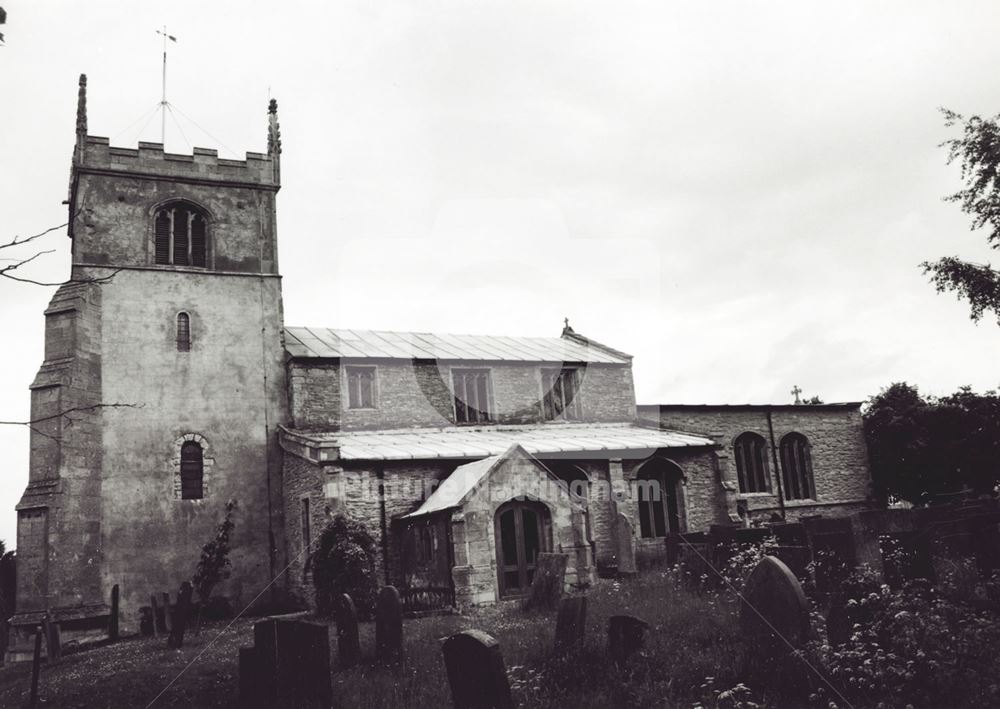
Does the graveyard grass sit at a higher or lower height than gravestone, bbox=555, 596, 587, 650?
lower

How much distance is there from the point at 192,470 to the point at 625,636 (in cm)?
1746

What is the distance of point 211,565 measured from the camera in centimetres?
2128

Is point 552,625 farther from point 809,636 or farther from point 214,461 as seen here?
point 214,461

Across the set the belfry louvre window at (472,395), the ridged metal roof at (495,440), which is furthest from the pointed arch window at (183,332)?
the belfry louvre window at (472,395)

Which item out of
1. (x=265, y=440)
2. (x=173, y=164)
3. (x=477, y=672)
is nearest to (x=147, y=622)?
(x=265, y=440)

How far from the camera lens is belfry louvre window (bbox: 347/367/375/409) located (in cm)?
2667

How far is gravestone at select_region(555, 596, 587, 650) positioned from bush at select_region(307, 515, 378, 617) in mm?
8983

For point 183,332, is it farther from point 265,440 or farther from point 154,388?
point 265,440

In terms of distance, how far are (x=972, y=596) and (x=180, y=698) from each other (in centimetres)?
1034

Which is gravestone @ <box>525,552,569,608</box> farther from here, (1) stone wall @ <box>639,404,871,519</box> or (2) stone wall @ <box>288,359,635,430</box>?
(1) stone wall @ <box>639,404,871,519</box>

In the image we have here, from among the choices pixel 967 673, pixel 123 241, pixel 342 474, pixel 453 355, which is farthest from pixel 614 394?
pixel 967 673

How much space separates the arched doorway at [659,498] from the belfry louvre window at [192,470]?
1336 cm

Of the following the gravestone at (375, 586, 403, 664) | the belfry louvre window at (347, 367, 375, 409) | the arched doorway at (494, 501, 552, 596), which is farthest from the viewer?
the belfry louvre window at (347, 367, 375, 409)

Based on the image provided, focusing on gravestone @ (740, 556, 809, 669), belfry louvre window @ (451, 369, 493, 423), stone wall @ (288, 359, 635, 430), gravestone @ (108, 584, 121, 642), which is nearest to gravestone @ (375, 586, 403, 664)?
gravestone @ (740, 556, 809, 669)
